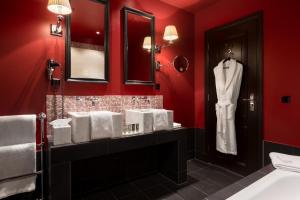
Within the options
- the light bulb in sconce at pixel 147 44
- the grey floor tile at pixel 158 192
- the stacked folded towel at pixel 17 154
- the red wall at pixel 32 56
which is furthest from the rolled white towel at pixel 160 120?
the stacked folded towel at pixel 17 154

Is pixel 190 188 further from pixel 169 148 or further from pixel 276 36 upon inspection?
pixel 276 36

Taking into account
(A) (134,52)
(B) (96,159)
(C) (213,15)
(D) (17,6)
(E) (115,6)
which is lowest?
(B) (96,159)

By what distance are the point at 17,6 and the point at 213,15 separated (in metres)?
2.70

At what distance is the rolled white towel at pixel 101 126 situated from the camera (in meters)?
1.74

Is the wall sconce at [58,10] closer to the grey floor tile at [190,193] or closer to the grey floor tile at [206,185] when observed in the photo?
the grey floor tile at [190,193]

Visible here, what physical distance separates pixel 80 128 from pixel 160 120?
94 cm

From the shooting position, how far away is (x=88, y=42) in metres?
2.13

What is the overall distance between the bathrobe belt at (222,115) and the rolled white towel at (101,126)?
1.68 meters

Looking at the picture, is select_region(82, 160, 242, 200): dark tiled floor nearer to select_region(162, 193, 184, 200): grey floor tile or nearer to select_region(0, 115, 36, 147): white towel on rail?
select_region(162, 193, 184, 200): grey floor tile

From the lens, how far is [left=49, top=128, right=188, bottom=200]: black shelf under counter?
157cm

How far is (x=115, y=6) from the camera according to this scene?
2322mm

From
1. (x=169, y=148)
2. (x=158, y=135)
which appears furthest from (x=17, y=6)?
(x=169, y=148)

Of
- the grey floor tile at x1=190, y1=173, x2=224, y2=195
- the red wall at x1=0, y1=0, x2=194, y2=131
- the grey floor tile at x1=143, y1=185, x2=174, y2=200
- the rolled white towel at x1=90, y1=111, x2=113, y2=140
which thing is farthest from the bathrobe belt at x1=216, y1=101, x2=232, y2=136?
the rolled white towel at x1=90, y1=111, x2=113, y2=140

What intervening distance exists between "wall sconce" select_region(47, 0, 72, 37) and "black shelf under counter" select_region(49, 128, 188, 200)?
120cm
